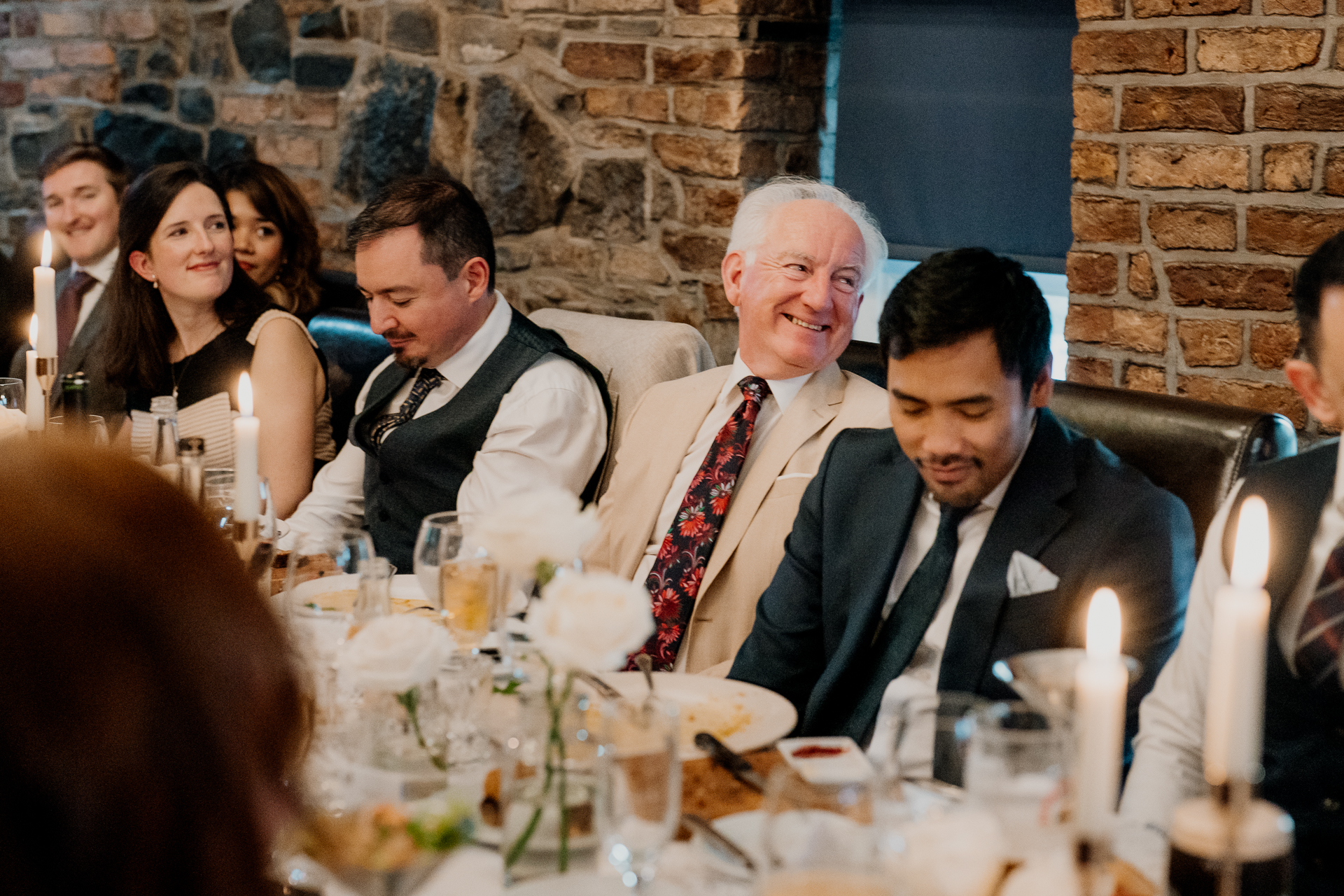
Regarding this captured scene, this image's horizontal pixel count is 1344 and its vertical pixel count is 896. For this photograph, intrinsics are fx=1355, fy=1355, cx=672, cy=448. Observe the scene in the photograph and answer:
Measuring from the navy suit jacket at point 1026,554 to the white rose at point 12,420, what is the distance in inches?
51.6

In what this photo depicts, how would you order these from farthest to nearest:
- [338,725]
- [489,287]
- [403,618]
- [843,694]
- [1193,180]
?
[489,287]
[1193,180]
[843,694]
[338,725]
[403,618]

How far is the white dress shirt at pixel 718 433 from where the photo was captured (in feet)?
8.09

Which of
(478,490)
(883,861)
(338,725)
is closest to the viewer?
(883,861)

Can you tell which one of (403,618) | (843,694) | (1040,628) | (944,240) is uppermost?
(944,240)

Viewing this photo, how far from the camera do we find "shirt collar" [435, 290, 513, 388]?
2.86m

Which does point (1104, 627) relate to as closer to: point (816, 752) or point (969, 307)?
point (816, 752)

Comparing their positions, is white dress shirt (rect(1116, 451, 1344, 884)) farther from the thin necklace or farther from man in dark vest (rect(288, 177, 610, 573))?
the thin necklace

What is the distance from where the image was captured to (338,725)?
1495mm

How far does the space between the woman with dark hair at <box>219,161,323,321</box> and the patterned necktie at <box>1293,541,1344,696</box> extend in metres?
2.83

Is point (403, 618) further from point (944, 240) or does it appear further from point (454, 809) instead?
point (944, 240)

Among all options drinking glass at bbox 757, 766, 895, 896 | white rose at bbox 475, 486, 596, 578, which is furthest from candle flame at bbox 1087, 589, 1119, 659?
white rose at bbox 475, 486, 596, 578

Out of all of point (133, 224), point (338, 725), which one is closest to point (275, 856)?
point (338, 725)

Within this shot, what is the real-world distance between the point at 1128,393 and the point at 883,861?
1.25m

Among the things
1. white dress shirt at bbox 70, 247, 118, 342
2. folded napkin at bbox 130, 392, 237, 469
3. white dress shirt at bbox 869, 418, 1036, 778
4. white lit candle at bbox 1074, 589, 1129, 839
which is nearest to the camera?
white lit candle at bbox 1074, 589, 1129, 839
